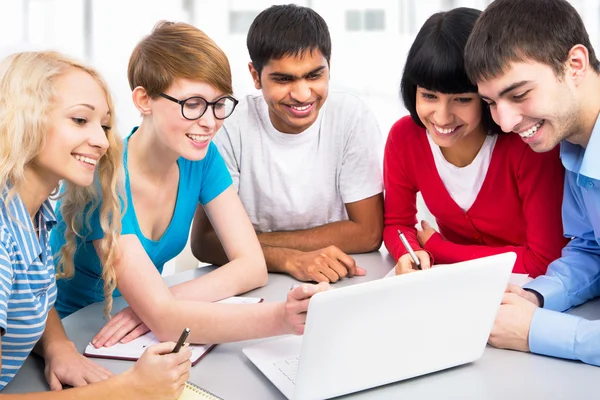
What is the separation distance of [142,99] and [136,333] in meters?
0.49

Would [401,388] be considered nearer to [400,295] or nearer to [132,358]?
[400,295]

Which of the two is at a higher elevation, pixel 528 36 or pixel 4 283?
pixel 528 36

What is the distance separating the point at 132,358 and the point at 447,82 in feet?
2.90

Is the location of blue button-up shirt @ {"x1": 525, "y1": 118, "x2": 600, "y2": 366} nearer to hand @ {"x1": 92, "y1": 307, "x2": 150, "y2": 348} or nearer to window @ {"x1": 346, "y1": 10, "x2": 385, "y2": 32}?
hand @ {"x1": 92, "y1": 307, "x2": 150, "y2": 348}

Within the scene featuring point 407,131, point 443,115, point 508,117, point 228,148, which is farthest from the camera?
point 228,148

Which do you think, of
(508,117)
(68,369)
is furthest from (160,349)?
(508,117)

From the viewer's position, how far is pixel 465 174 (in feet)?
5.63

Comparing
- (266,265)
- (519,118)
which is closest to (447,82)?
(519,118)

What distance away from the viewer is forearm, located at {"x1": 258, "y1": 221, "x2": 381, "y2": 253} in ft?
6.00

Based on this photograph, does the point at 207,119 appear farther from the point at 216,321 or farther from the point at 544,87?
the point at 544,87

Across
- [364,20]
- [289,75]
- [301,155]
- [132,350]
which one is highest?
[364,20]

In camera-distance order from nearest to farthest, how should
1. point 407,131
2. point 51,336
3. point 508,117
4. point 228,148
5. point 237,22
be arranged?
point 51,336, point 508,117, point 407,131, point 228,148, point 237,22

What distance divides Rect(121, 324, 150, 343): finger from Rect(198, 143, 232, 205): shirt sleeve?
39 cm

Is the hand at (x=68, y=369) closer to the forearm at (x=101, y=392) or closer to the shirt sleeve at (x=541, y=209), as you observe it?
the forearm at (x=101, y=392)
